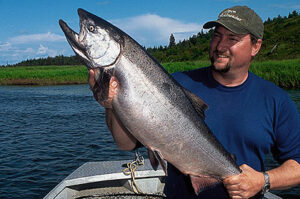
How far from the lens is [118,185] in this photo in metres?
5.66

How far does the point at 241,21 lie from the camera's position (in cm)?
264

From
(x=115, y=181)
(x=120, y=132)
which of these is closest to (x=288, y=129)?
(x=120, y=132)

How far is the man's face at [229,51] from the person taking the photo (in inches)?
104

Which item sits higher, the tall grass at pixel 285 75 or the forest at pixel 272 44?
the forest at pixel 272 44

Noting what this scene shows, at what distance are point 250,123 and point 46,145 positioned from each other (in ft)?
39.3

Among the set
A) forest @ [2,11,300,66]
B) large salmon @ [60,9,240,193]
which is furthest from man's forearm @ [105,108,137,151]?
forest @ [2,11,300,66]

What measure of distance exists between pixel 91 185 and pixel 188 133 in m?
3.58

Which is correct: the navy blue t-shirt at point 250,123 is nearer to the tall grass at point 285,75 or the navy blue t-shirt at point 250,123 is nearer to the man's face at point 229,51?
the man's face at point 229,51

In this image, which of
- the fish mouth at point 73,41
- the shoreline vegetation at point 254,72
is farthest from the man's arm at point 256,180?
the shoreline vegetation at point 254,72

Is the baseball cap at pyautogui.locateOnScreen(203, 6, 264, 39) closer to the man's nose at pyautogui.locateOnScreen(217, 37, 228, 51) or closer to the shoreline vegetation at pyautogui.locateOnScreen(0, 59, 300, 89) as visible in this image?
the man's nose at pyautogui.locateOnScreen(217, 37, 228, 51)

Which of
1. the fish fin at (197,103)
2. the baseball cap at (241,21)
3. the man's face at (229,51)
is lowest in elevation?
the fish fin at (197,103)

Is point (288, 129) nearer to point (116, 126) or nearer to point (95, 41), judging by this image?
point (116, 126)

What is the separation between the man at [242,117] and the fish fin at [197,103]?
16 centimetres

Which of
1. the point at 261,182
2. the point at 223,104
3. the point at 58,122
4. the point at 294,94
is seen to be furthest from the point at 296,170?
the point at 294,94
